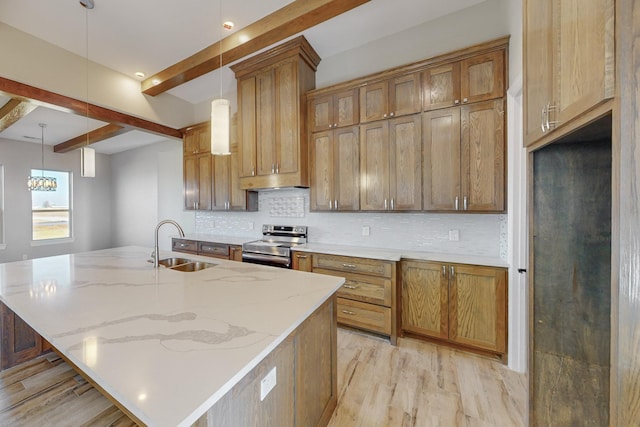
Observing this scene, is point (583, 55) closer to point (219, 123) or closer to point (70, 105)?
point (219, 123)

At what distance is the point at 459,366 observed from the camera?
2.15m

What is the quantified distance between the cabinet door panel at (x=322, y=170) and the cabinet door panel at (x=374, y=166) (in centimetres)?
38

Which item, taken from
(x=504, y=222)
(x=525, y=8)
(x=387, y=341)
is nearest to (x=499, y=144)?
(x=504, y=222)

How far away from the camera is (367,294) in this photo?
2572mm

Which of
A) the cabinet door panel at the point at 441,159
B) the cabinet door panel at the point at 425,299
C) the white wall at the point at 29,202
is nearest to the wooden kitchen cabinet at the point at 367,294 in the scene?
the cabinet door panel at the point at 425,299

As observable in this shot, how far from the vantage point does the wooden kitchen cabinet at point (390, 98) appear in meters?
2.51

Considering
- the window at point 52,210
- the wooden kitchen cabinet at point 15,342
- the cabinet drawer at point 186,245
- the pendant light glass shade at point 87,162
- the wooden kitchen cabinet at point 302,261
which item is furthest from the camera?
the window at point 52,210

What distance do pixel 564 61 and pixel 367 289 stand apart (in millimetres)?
2159

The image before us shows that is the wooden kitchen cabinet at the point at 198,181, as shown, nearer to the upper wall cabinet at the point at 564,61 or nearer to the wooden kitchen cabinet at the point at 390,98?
the wooden kitchen cabinet at the point at 390,98

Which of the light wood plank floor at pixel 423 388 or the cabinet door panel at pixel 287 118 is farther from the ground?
the cabinet door panel at pixel 287 118

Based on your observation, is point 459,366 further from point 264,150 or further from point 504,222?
point 264,150

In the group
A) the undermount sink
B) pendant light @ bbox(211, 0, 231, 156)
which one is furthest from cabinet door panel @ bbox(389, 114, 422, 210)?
the undermount sink

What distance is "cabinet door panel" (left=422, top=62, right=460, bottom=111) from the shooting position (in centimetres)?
232

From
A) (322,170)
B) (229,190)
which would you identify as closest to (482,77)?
(322,170)
